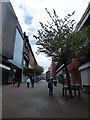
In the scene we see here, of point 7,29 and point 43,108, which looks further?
point 7,29

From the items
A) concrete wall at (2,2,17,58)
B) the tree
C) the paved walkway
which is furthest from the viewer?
concrete wall at (2,2,17,58)

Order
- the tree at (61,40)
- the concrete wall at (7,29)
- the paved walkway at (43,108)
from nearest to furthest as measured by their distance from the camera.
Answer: the paved walkway at (43,108) < the tree at (61,40) < the concrete wall at (7,29)

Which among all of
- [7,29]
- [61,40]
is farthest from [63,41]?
[7,29]

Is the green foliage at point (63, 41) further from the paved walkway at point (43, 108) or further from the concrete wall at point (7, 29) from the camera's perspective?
the concrete wall at point (7, 29)

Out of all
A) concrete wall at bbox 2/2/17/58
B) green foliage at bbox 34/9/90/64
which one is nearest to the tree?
green foliage at bbox 34/9/90/64

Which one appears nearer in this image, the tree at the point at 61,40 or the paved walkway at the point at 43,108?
the paved walkway at the point at 43,108

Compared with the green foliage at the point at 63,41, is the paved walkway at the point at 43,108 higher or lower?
lower

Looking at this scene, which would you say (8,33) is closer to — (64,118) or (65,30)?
(65,30)

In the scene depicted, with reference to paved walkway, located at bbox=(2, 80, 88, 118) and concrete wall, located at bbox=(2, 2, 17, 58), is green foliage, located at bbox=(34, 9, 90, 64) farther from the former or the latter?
concrete wall, located at bbox=(2, 2, 17, 58)

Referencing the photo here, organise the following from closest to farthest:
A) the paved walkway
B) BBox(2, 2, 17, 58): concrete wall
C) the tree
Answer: the paved walkway → the tree → BBox(2, 2, 17, 58): concrete wall

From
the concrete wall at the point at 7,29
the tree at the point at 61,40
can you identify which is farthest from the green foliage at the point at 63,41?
the concrete wall at the point at 7,29

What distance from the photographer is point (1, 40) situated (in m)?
36.5

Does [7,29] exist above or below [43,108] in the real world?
above

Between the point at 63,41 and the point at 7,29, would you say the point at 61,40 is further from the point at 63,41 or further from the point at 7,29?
the point at 7,29
